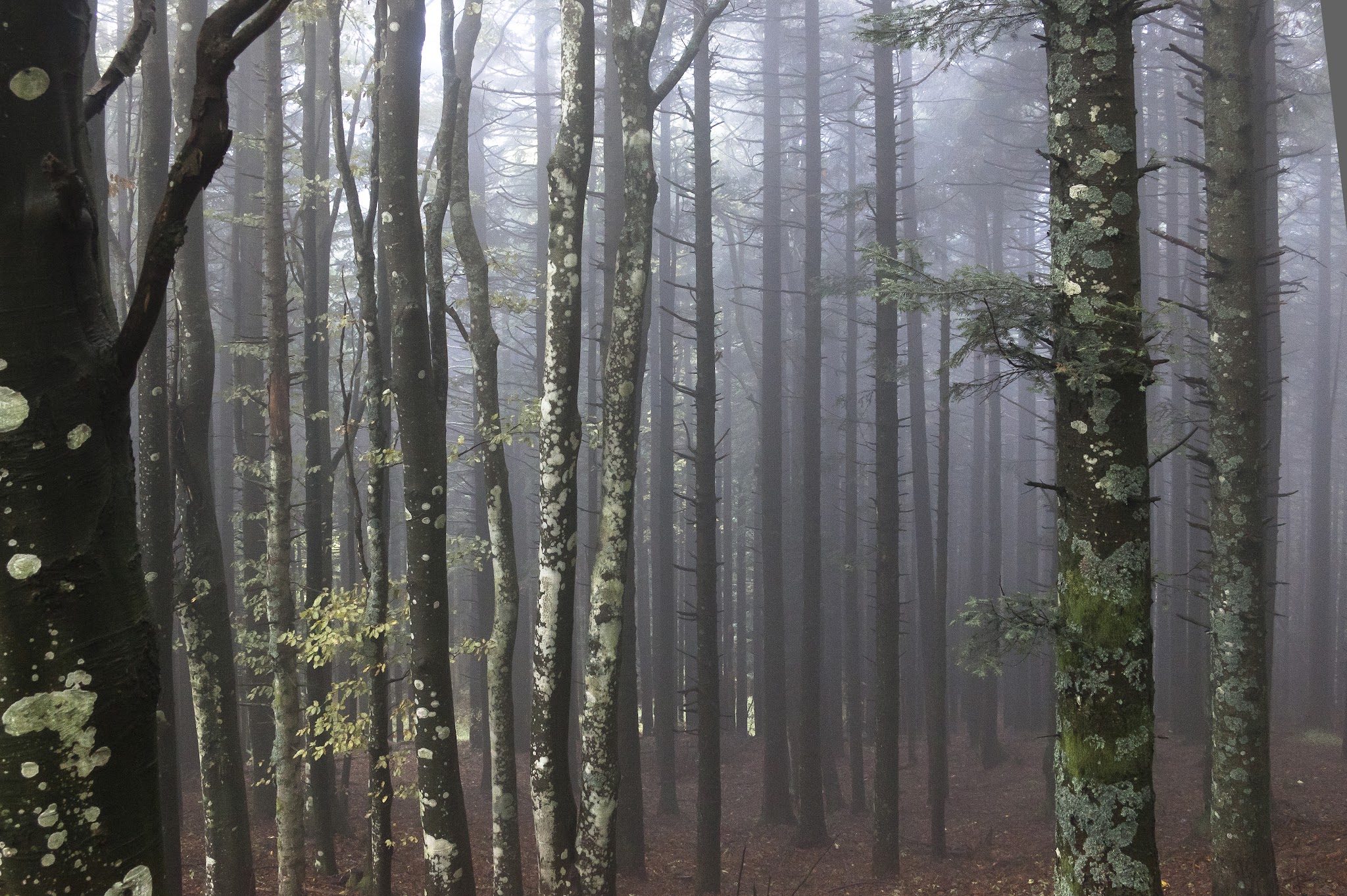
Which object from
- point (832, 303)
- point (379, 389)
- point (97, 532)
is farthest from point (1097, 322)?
point (832, 303)

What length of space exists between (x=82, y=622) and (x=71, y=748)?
264 millimetres

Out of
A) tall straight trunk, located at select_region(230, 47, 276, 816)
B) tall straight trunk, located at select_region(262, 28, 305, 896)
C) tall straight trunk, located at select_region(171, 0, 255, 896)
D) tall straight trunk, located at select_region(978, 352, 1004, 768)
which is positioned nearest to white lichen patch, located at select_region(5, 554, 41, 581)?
tall straight trunk, located at select_region(171, 0, 255, 896)

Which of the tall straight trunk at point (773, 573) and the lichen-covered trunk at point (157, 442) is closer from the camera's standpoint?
the lichen-covered trunk at point (157, 442)

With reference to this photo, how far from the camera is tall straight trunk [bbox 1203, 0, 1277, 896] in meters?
7.89

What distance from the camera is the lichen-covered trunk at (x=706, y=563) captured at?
12.7m

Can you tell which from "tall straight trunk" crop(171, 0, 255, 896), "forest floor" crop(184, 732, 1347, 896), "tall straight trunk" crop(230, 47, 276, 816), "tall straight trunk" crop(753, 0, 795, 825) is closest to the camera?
"tall straight trunk" crop(171, 0, 255, 896)

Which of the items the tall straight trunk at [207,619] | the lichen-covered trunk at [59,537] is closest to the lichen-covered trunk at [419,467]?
the tall straight trunk at [207,619]

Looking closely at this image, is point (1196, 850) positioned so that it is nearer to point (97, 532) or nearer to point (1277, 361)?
point (1277, 361)

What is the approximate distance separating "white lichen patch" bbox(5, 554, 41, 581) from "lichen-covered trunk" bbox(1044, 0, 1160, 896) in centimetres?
435

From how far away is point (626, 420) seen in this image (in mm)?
7141

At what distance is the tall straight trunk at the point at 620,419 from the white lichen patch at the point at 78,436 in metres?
5.14

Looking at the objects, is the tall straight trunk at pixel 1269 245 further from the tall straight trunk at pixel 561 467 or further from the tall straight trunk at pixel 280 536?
the tall straight trunk at pixel 280 536

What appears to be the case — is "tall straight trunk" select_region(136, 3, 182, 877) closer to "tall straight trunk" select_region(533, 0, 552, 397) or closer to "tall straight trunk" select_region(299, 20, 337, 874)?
"tall straight trunk" select_region(299, 20, 337, 874)

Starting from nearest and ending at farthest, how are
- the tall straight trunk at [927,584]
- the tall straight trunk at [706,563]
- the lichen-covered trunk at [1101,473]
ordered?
the lichen-covered trunk at [1101,473] → the tall straight trunk at [706,563] → the tall straight trunk at [927,584]
